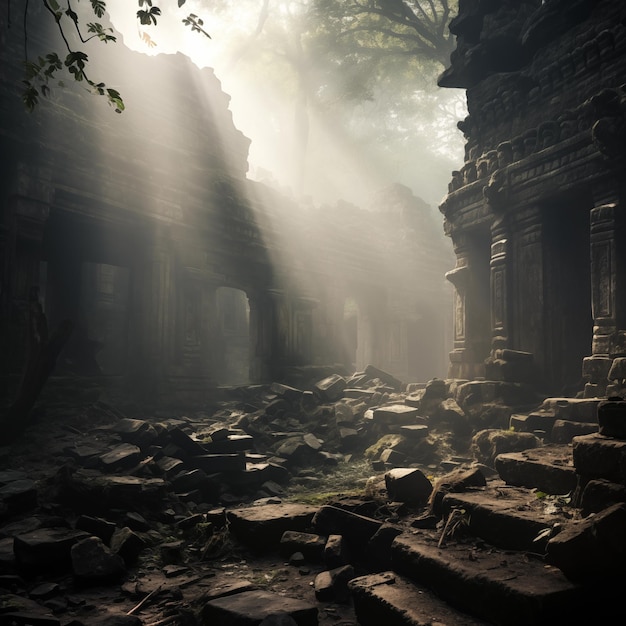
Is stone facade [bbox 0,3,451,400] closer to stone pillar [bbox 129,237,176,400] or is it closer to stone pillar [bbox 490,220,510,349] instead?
stone pillar [bbox 129,237,176,400]

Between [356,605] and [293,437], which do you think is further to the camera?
[293,437]

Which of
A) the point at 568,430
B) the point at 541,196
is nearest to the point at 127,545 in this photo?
the point at 568,430

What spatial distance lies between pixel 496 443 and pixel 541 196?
3.92 meters

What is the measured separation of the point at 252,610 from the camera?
9.07 feet

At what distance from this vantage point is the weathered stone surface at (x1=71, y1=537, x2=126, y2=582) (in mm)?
3373

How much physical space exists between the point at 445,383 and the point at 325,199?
27378 millimetres

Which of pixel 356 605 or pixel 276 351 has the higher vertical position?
pixel 276 351

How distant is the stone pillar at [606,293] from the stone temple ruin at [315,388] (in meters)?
0.03

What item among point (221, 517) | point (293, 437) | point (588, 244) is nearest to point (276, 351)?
point (293, 437)

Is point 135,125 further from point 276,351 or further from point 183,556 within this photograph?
point 183,556

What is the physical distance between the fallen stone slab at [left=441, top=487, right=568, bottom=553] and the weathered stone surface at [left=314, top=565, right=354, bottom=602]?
0.87 m

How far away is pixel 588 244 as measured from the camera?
318 inches

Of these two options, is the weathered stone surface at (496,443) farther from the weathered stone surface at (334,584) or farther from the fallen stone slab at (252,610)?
the fallen stone slab at (252,610)

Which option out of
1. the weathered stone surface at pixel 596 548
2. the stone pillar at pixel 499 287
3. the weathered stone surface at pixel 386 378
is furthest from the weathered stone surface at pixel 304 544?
the weathered stone surface at pixel 386 378
